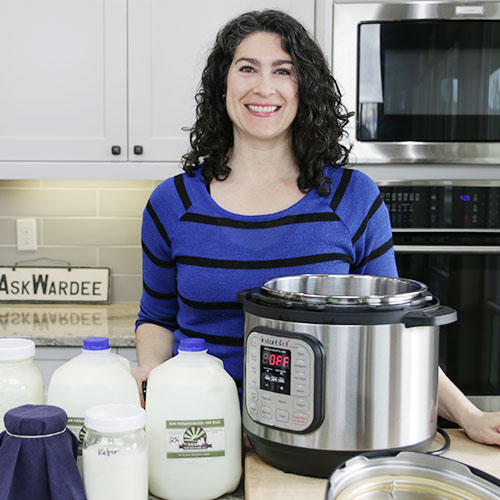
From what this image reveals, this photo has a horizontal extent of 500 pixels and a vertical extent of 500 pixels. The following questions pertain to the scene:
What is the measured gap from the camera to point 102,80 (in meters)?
2.17

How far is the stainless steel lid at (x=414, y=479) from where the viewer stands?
0.73 metres

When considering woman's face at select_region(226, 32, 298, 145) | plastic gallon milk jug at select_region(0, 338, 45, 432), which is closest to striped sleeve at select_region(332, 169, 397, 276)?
woman's face at select_region(226, 32, 298, 145)

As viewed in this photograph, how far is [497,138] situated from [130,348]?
1263 millimetres

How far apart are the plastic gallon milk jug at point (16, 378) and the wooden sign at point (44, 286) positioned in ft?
5.49

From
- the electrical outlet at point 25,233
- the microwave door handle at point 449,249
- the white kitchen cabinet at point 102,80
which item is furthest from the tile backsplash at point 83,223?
the microwave door handle at point 449,249

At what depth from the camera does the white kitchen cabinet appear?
2.13 m

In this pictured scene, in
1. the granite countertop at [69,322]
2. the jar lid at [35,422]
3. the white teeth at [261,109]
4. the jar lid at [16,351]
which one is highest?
the white teeth at [261,109]

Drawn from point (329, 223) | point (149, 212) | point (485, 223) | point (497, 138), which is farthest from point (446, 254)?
point (149, 212)

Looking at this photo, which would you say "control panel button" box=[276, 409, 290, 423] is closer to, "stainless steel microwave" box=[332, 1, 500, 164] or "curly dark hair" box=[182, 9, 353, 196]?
"curly dark hair" box=[182, 9, 353, 196]

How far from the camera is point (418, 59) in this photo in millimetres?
1881

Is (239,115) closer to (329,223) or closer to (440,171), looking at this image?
(329,223)

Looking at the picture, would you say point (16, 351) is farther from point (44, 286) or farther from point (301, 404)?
point (44, 286)

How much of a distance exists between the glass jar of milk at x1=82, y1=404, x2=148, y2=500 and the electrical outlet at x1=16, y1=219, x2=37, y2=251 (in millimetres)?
1952

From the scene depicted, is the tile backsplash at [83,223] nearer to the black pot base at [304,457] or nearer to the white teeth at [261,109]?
the white teeth at [261,109]
